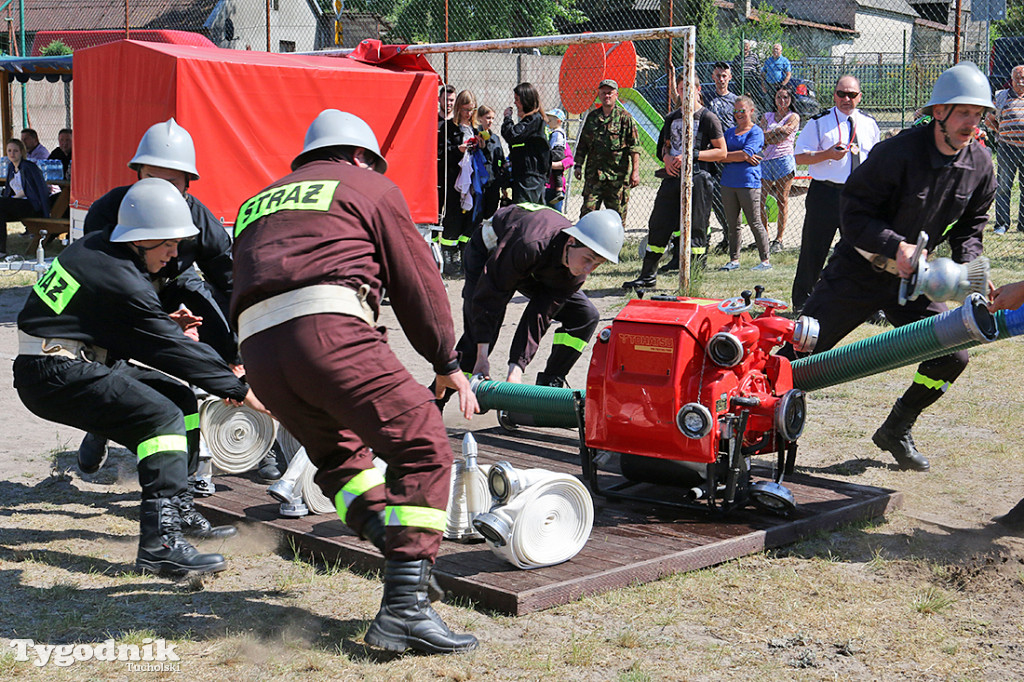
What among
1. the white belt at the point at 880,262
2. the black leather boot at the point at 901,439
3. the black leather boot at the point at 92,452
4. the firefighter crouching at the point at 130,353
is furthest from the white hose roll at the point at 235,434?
the black leather boot at the point at 901,439

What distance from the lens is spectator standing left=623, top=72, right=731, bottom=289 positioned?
36.8 ft

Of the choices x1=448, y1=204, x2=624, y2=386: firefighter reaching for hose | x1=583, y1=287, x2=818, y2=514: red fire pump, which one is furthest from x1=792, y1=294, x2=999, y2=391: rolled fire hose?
x1=448, y1=204, x2=624, y2=386: firefighter reaching for hose

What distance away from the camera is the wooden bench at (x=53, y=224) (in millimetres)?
14586

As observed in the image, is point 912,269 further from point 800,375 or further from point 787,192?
point 787,192

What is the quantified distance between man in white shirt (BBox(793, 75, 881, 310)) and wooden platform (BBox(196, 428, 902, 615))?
13.5 ft

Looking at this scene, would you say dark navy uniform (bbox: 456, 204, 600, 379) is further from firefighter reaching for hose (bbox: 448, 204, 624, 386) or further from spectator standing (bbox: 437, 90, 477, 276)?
spectator standing (bbox: 437, 90, 477, 276)

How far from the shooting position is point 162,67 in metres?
10.4

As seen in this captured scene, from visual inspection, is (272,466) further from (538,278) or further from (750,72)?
(750,72)

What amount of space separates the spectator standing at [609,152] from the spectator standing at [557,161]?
1.32ft

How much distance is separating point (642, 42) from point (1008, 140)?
64.2ft

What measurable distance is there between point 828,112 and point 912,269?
17.3 ft

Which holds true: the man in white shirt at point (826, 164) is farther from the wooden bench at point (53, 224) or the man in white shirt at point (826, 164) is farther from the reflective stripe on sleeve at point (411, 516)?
the wooden bench at point (53, 224)

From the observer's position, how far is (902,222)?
5.53 metres

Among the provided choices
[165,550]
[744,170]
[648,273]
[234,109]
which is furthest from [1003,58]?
[165,550]
